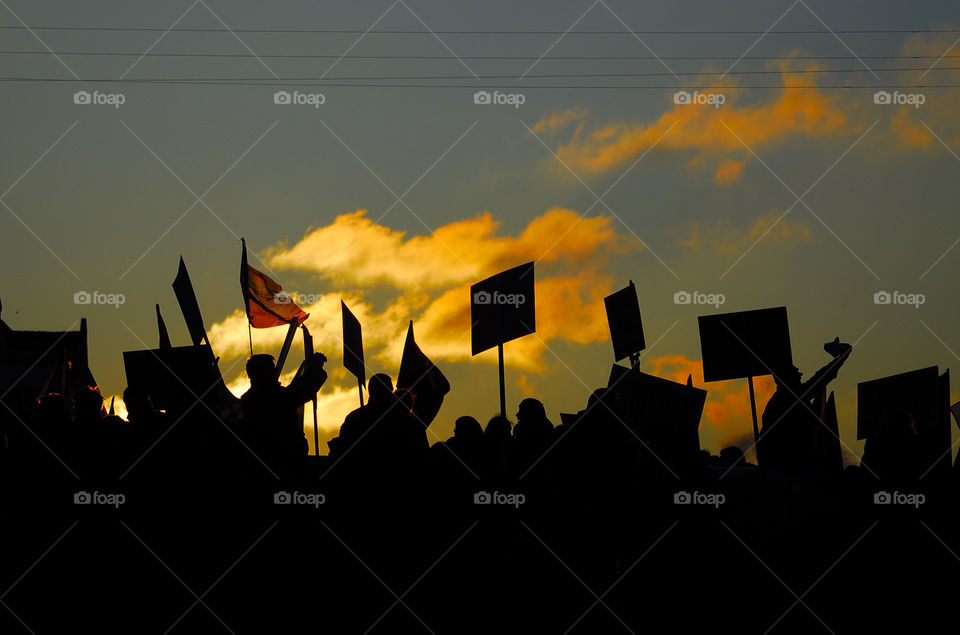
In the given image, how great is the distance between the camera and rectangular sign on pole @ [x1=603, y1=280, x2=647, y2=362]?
11.5 m

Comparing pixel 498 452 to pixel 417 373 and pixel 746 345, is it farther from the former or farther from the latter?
pixel 417 373

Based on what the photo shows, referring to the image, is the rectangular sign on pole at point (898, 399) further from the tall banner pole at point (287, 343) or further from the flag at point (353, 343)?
the tall banner pole at point (287, 343)

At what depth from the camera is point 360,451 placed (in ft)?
28.8

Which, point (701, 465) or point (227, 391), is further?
point (227, 391)

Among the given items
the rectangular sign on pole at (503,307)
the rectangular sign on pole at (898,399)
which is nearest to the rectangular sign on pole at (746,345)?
the rectangular sign on pole at (898,399)

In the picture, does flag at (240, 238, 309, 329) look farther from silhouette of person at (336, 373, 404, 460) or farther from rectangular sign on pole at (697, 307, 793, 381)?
rectangular sign on pole at (697, 307, 793, 381)

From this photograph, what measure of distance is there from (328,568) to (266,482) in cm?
84

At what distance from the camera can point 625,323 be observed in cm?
1170

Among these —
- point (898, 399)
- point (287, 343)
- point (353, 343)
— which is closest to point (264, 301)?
point (287, 343)

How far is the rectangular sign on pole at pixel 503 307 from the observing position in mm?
10672

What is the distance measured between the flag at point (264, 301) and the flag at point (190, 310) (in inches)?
25.8

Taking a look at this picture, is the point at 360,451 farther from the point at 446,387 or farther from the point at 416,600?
the point at 446,387

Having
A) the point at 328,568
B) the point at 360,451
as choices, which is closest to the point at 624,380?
the point at 360,451

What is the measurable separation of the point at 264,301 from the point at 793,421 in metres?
6.85
